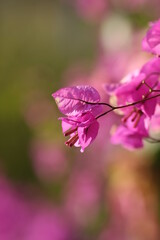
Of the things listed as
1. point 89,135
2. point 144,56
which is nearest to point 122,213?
point 144,56

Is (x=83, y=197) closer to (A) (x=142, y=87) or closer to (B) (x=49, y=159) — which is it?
(B) (x=49, y=159)

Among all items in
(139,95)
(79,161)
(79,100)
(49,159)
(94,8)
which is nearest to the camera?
(79,100)

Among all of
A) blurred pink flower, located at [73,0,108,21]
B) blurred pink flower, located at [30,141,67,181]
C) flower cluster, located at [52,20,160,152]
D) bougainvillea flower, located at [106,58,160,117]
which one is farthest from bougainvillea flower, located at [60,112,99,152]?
blurred pink flower, located at [30,141,67,181]

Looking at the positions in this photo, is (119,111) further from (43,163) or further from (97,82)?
(43,163)

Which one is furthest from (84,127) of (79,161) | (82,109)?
(79,161)

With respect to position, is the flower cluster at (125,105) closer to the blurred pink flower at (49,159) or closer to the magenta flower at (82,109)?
the magenta flower at (82,109)

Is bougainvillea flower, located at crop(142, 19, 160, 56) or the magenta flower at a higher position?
bougainvillea flower, located at crop(142, 19, 160, 56)

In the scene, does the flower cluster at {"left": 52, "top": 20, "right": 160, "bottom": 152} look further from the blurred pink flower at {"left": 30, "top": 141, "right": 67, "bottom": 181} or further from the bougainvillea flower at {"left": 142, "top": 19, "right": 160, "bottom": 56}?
the blurred pink flower at {"left": 30, "top": 141, "right": 67, "bottom": 181}
